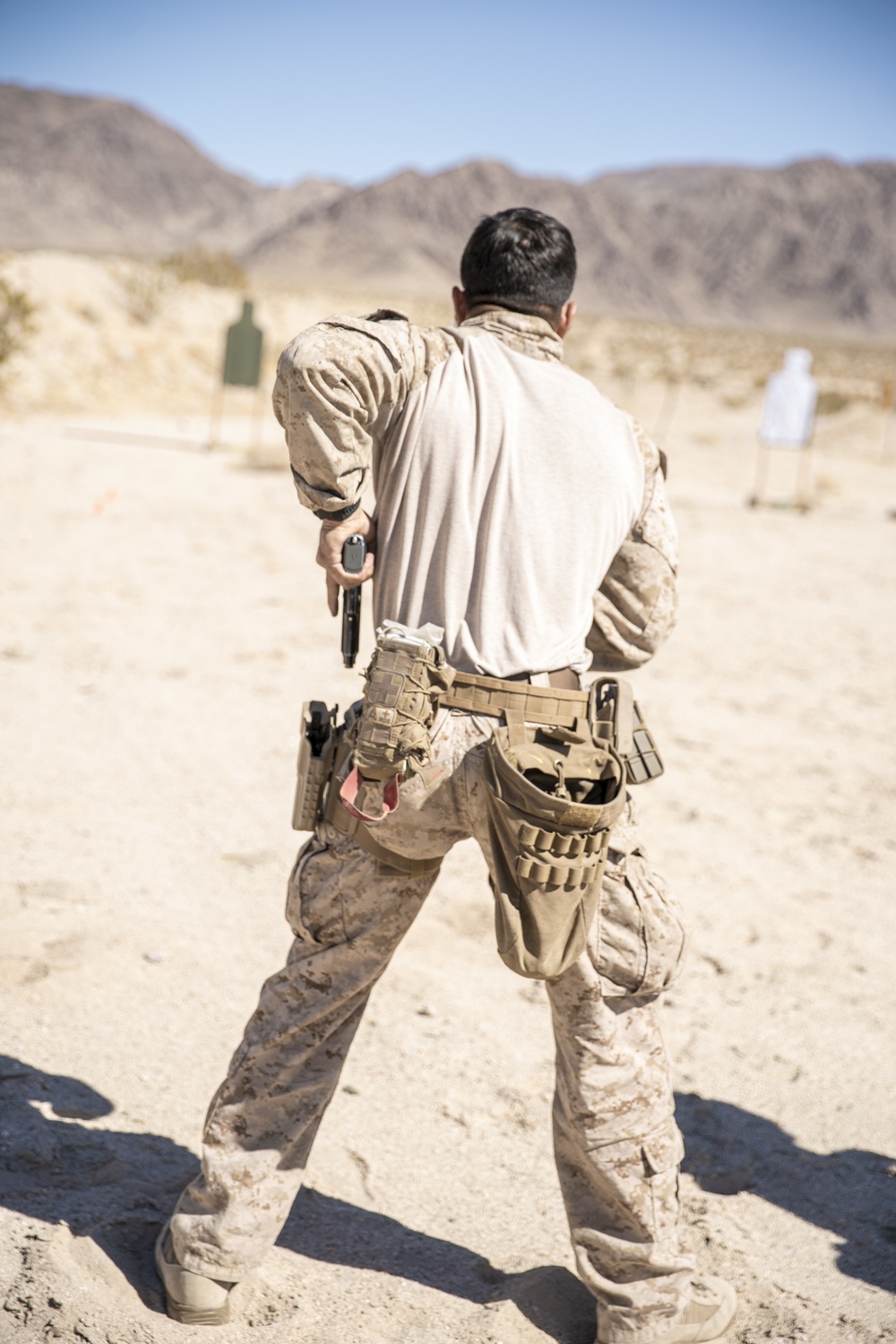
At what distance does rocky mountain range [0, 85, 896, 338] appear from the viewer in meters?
112

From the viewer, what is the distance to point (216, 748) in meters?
4.94

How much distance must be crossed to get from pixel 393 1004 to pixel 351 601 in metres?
1.55

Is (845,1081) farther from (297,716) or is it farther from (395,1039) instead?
(297,716)

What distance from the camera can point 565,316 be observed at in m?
2.11

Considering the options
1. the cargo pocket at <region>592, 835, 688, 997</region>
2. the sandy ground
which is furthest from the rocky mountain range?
the cargo pocket at <region>592, 835, 688, 997</region>

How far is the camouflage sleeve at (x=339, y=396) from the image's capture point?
1.81 m

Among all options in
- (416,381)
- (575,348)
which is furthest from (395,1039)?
(575,348)

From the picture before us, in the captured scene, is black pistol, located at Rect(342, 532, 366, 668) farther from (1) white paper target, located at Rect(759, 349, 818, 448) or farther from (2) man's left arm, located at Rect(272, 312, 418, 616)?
(1) white paper target, located at Rect(759, 349, 818, 448)

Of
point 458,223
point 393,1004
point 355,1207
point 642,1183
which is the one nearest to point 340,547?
point 642,1183

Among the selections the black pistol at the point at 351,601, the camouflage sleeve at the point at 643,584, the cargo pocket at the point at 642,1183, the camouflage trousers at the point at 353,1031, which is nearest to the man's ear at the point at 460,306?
the camouflage sleeve at the point at 643,584

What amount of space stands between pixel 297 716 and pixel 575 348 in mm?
32033

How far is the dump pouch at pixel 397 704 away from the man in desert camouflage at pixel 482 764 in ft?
0.21

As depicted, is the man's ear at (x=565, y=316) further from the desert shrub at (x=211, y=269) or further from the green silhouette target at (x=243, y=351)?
the desert shrub at (x=211, y=269)

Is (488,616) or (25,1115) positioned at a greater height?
(488,616)
